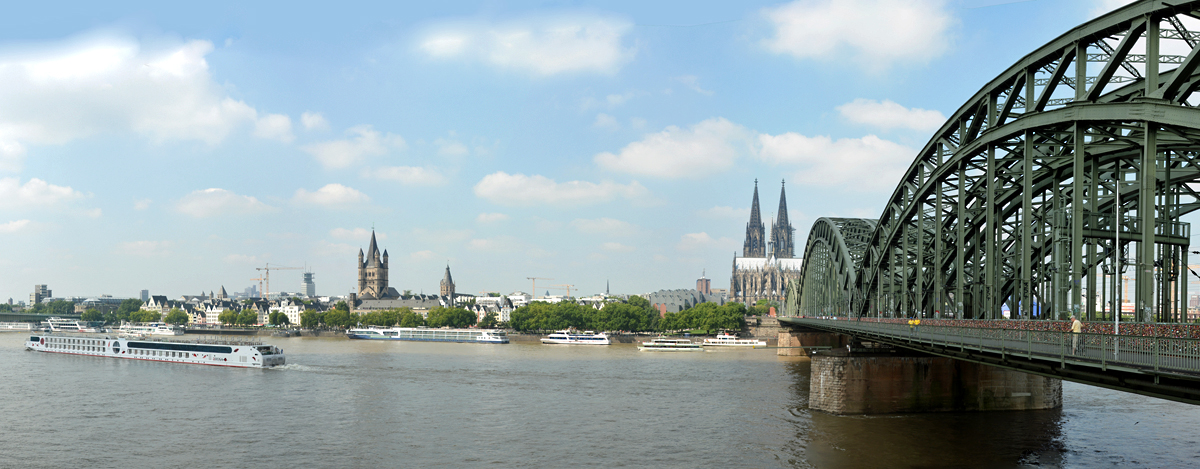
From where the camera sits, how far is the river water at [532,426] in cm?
3741

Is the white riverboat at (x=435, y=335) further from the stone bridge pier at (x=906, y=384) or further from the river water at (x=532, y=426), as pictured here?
the stone bridge pier at (x=906, y=384)

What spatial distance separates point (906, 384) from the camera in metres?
47.6

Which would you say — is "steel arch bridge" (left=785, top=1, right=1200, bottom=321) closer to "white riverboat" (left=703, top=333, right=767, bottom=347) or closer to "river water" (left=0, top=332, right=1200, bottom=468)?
"river water" (left=0, top=332, right=1200, bottom=468)

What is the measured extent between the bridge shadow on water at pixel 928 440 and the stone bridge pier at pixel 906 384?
725mm

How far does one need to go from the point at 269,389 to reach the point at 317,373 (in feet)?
45.1

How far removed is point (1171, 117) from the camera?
954 inches

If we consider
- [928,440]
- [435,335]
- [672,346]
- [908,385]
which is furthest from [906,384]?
[435,335]

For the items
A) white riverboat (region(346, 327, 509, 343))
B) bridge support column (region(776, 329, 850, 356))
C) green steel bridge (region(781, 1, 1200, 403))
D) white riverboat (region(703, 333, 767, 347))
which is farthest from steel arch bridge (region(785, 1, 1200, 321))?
white riverboat (region(346, 327, 509, 343))

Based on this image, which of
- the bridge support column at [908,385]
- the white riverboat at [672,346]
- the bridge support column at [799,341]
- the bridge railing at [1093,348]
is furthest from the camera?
the white riverboat at [672,346]

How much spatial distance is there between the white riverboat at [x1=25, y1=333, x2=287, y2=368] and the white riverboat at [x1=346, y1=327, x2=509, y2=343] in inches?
2262

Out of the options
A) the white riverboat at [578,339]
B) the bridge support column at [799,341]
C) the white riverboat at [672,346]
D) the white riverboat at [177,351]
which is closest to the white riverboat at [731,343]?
the white riverboat at [672,346]

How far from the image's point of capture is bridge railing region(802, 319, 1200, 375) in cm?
1830

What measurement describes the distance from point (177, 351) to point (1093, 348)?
92.8 metres

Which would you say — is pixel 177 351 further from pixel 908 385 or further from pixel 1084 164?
pixel 1084 164
